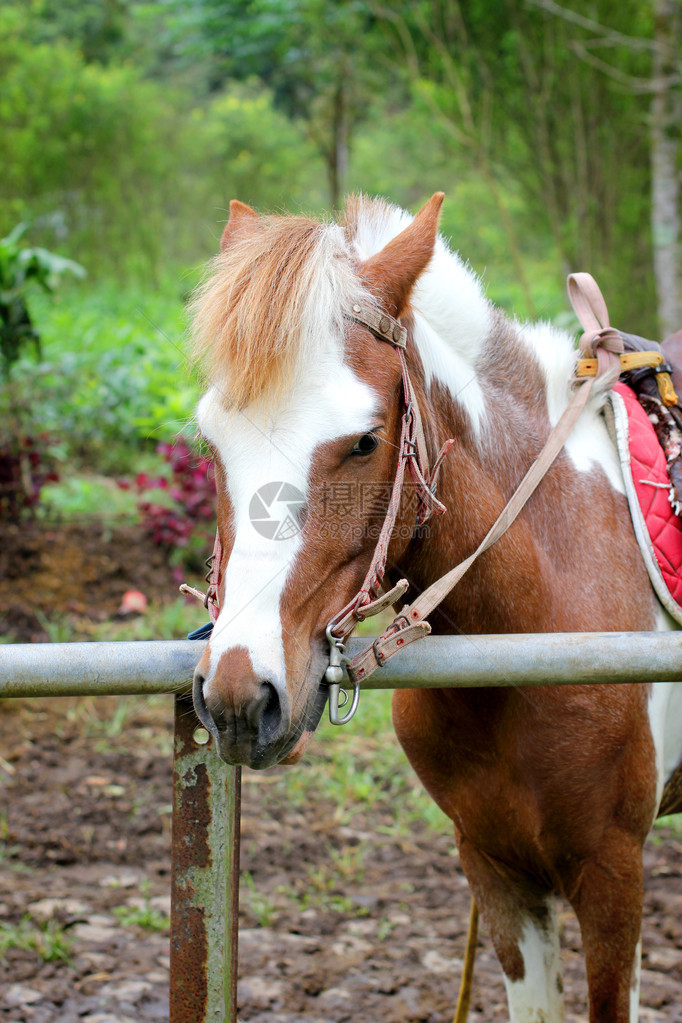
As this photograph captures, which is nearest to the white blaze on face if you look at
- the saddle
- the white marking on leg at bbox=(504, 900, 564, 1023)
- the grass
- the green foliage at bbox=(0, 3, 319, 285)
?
the saddle

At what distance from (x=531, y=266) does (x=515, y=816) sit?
62.5 ft

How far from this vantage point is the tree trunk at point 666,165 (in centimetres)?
642

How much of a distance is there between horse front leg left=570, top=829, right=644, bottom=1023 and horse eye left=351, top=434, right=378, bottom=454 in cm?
98

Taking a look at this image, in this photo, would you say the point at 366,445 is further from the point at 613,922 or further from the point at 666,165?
the point at 666,165

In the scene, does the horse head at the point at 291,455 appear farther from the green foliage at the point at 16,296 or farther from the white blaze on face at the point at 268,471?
the green foliage at the point at 16,296

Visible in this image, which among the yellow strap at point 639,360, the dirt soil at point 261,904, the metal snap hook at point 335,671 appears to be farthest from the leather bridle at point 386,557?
the dirt soil at point 261,904

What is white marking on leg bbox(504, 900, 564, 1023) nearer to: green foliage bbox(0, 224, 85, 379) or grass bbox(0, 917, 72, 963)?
grass bbox(0, 917, 72, 963)

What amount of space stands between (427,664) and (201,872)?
1.74 feet

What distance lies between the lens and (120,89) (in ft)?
46.6

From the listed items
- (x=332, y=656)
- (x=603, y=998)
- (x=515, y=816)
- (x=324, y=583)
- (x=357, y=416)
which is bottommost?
(x=603, y=998)

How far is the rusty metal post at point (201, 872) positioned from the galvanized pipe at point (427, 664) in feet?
0.33

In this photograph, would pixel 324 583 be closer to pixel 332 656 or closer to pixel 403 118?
pixel 332 656

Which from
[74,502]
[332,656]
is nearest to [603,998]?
[332,656]

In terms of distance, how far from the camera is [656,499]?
188cm
